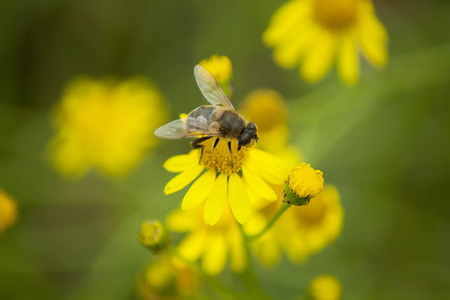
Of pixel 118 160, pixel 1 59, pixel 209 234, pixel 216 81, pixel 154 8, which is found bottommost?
pixel 209 234

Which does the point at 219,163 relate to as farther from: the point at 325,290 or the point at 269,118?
the point at 269,118

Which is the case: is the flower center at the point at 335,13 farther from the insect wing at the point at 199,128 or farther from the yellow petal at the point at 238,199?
the yellow petal at the point at 238,199

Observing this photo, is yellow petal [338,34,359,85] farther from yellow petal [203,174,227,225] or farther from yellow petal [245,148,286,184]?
yellow petal [203,174,227,225]

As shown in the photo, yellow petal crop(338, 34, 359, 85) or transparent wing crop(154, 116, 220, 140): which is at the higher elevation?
yellow petal crop(338, 34, 359, 85)

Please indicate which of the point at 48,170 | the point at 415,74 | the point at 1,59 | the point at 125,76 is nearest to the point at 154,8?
the point at 125,76

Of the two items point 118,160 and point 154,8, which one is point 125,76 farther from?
point 118,160

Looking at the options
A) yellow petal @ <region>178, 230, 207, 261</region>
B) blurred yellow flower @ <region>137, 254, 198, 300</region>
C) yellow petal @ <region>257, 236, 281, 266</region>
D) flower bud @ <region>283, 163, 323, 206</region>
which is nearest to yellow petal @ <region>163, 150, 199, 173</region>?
flower bud @ <region>283, 163, 323, 206</region>

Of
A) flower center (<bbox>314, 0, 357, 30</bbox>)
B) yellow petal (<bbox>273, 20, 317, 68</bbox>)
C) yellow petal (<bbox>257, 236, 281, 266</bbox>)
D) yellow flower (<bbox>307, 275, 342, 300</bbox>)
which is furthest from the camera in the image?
yellow petal (<bbox>273, 20, 317, 68</bbox>)

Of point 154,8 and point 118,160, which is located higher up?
point 154,8

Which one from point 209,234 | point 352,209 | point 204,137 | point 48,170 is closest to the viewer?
point 204,137
